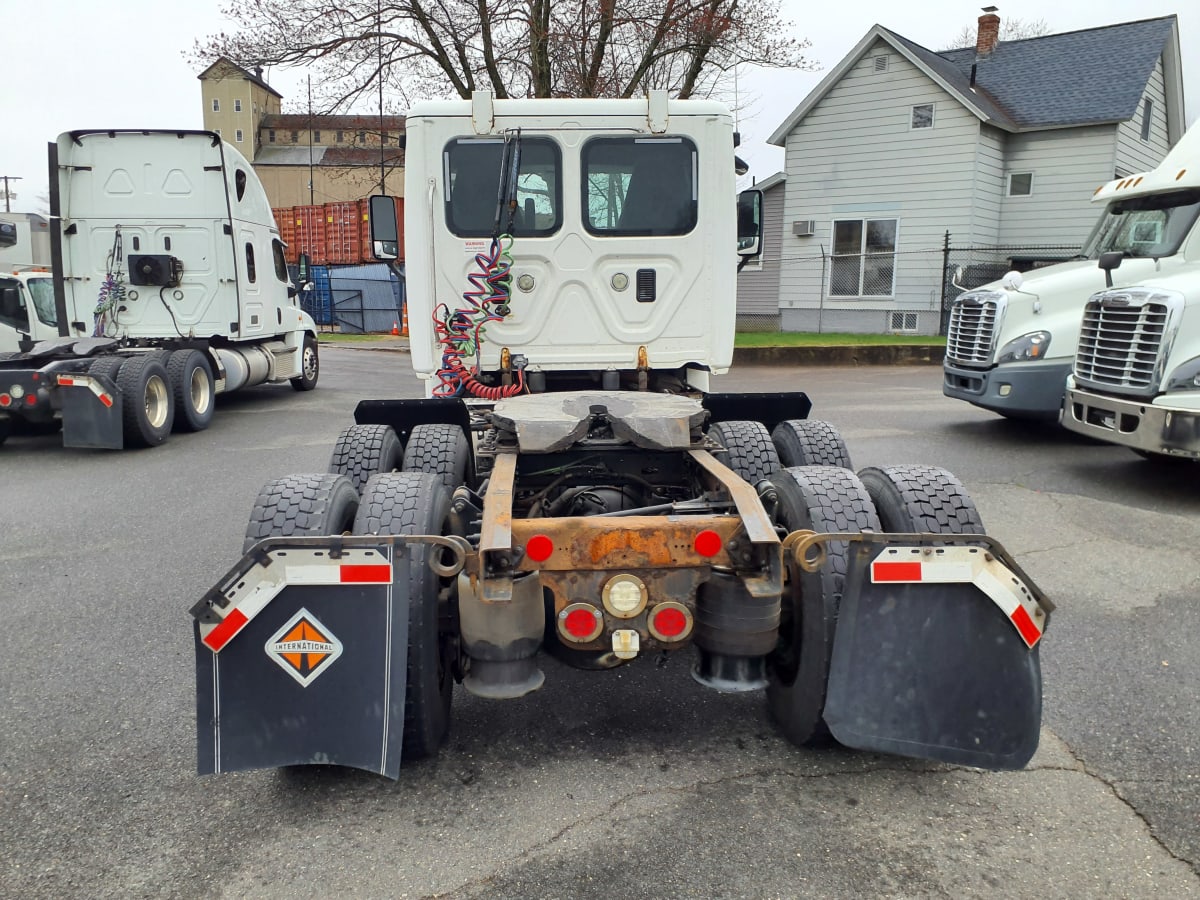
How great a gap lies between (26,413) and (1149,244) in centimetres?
1102

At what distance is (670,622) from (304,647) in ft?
3.70

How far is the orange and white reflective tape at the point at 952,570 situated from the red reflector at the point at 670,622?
0.60m

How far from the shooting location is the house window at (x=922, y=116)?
21.4 meters

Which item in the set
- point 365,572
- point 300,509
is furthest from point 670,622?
point 300,509

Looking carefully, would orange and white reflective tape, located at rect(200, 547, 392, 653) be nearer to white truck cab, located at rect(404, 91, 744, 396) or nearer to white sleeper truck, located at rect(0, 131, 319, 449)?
white truck cab, located at rect(404, 91, 744, 396)

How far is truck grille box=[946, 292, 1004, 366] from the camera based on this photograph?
30.3 ft

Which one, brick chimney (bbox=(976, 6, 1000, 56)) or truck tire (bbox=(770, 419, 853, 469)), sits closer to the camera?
truck tire (bbox=(770, 419, 853, 469))

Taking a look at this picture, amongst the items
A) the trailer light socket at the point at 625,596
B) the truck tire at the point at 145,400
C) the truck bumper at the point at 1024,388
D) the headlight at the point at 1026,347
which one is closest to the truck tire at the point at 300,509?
the trailer light socket at the point at 625,596

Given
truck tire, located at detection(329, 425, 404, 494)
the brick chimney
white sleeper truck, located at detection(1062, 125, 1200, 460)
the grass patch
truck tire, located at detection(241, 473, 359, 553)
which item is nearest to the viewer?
truck tire, located at detection(241, 473, 359, 553)

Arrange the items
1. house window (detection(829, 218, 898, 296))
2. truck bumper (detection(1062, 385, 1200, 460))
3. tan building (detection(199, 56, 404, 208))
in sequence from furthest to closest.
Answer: tan building (detection(199, 56, 404, 208)) → house window (detection(829, 218, 898, 296)) → truck bumper (detection(1062, 385, 1200, 460))

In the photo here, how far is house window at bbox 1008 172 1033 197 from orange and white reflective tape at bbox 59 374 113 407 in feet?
68.2

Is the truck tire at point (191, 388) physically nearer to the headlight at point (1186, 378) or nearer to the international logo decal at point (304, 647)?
the international logo decal at point (304, 647)

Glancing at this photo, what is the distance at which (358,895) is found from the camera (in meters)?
2.47

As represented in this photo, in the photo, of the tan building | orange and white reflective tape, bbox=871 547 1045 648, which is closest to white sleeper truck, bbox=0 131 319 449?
orange and white reflective tape, bbox=871 547 1045 648
